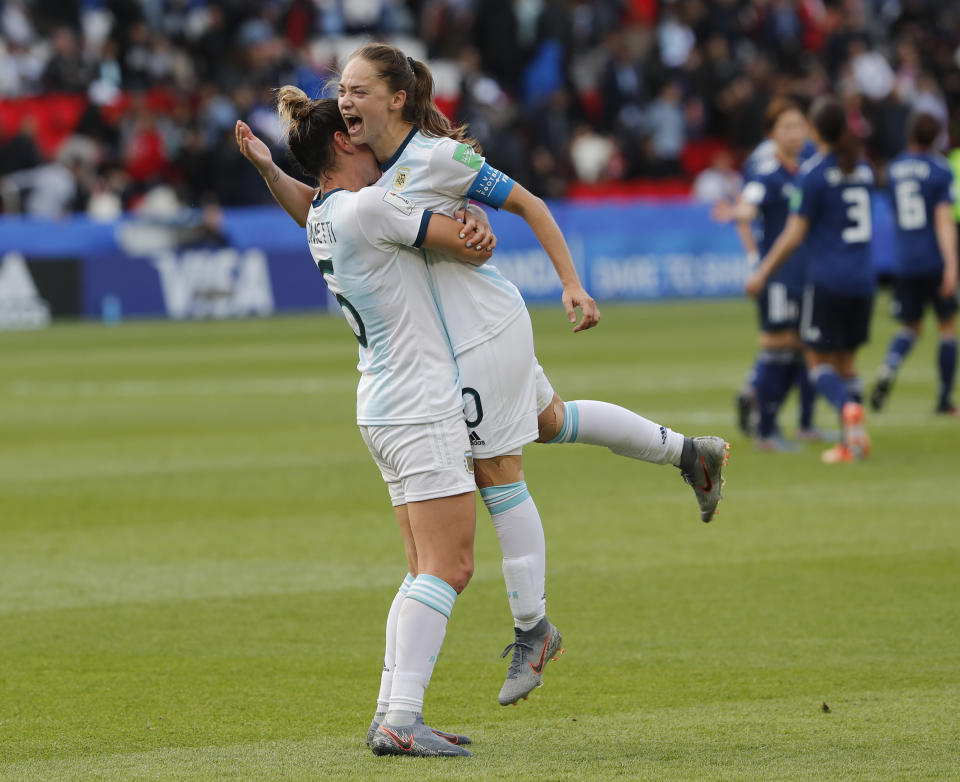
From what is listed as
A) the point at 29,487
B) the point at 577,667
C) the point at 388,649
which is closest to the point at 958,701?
the point at 577,667

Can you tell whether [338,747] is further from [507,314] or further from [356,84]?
[356,84]

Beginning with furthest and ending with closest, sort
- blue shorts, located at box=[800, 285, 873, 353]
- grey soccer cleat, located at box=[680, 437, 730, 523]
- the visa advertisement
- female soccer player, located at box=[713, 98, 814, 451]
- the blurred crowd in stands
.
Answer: the blurred crowd in stands → the visa advertisement → female soccer player, located at box=[713, 98, 814, 451] → blue shorts, located at box=[800, 285, 873, 353] → grey soccer cleat, located at box=[680, 437, 730, 523]

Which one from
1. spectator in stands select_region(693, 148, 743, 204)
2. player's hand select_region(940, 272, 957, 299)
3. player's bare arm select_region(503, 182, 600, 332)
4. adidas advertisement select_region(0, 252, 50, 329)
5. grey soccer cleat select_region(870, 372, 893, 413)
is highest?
player's bare arm select_region(503, 182, 600, 332)

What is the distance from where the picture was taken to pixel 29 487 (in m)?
10.8

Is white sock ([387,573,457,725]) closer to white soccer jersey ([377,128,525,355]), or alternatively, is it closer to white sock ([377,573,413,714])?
white sock ([377,573,413,714])

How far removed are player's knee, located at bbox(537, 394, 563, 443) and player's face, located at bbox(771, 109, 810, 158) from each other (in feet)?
22.8

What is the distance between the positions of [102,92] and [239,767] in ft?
82.8

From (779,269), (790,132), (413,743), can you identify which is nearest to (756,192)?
(790,132)

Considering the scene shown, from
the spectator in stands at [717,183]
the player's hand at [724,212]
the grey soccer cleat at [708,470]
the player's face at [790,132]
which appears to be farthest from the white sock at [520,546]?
the spectator in stands at [717,183]

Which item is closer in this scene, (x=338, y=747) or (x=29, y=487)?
(x=338, y=747)

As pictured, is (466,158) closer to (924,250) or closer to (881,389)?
(881,389)

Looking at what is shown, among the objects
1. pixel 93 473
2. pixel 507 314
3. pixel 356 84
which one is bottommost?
pixel 93 473

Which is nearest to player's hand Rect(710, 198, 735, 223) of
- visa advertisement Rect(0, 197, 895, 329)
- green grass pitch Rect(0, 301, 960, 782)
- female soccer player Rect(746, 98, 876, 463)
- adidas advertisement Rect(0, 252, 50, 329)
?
female soccer player Rect(746, 98, 876, 463)

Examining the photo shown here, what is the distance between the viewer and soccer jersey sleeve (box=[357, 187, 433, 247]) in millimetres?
4734
